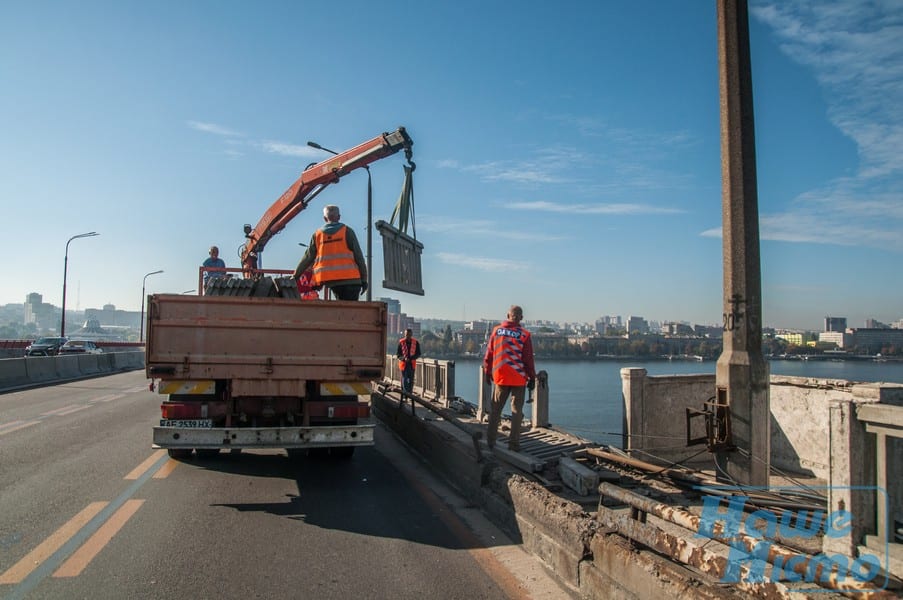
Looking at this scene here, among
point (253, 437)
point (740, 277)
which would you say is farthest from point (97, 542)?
point (740, 277)

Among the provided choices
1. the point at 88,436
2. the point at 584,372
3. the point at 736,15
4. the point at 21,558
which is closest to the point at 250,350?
the point at 21,558

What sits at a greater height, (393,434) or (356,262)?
(356,262)

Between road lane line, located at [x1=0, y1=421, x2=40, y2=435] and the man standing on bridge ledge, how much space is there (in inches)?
330

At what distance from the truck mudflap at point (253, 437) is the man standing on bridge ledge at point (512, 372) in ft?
5.86

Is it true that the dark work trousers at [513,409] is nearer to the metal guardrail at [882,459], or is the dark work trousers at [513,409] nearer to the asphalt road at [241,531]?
the asphalt road at [241,531]

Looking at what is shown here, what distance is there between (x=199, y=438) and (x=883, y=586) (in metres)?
6.16

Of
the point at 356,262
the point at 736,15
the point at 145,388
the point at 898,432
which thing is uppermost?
the point at 736,15

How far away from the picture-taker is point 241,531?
5.76 m

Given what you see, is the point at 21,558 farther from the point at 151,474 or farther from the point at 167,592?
the point at 151,474

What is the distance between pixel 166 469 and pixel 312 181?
8.14 meters

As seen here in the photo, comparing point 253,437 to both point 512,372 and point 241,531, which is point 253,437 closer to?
point 241,531

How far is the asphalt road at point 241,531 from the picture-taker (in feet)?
14.8

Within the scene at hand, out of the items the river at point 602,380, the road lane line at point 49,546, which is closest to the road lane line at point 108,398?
the river at point 602,380

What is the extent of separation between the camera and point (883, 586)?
10.0 ft
